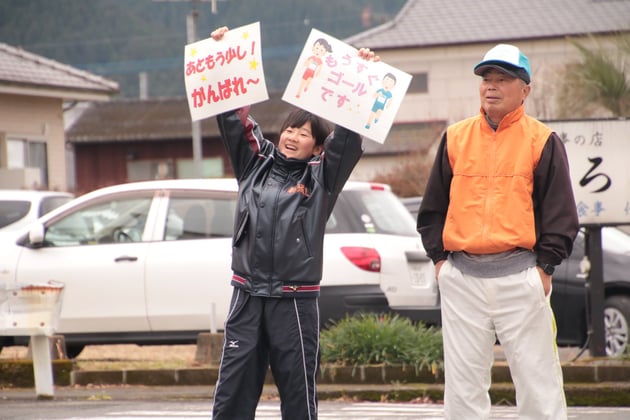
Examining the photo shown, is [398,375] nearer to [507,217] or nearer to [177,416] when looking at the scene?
[177,416]

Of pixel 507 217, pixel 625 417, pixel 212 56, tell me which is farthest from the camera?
pixel 625 417

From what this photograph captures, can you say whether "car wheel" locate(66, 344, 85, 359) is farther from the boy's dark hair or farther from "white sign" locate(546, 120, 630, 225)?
the boy's dark hair

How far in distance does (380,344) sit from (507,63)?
14.8 feet

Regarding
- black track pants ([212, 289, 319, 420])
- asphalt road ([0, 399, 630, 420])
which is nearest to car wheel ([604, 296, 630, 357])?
asphalt road ([0, 399, 630, 420])

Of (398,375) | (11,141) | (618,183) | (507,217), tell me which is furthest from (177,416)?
(11,141)

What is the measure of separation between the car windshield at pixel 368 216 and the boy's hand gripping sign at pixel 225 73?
4797 mm

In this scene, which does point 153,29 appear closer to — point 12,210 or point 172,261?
point 12,210

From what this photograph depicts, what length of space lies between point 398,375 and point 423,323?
47.7 inches

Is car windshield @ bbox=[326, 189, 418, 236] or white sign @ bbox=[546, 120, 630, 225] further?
car windshield @ bbox=[326, 189, 418, 236]

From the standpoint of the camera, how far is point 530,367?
537cm

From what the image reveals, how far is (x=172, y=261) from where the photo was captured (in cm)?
1083

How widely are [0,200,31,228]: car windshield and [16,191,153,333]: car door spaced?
2.73 metres

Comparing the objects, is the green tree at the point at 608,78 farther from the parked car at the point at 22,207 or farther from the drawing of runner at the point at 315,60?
the drawing of runner at the point at 315,60

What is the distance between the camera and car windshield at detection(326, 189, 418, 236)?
10867 mm
